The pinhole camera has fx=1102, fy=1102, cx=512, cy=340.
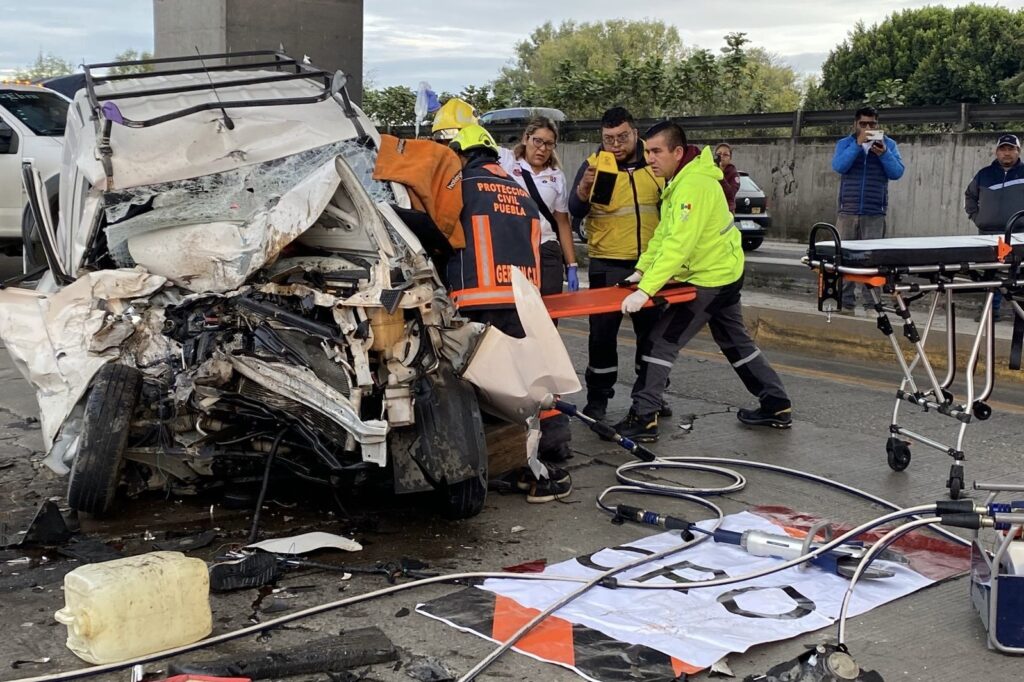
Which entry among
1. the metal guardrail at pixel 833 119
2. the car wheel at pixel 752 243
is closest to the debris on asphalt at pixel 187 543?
the car wheel at pixel 752 243

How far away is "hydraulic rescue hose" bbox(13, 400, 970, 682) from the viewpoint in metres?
3.75

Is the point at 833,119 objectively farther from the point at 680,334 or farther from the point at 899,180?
the point at 680,334

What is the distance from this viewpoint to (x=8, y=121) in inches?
544

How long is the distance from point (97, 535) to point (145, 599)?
1452 millimetres

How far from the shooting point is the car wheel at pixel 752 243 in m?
20.0

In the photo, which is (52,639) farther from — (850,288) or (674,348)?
(850,288)

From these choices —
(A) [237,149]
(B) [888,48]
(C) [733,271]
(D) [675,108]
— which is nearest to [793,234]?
(D) [675,108]

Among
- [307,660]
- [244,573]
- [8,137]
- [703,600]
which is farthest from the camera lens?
[8,137]

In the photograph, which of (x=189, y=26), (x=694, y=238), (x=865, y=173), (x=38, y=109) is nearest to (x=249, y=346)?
(x=694, y=238)

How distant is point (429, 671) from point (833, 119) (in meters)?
20.5

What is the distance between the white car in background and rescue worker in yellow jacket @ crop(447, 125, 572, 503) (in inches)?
375

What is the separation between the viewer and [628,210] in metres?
7.08

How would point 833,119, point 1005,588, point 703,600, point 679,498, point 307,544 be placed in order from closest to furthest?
point 1005,588 → point 703,600 → point 307,544 → point 679,498 → point 833,119

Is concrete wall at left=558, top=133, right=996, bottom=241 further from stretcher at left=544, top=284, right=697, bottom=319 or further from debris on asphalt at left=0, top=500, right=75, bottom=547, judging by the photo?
debris on asphalt at left=0, top=500, right=75, bottom=547
